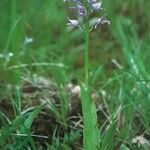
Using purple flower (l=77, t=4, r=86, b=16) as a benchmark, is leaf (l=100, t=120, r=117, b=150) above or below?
below

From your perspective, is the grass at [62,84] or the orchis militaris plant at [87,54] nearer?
Answer: the orchis militaris plant at [87,54]

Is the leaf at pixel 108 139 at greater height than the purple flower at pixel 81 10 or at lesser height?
lesser

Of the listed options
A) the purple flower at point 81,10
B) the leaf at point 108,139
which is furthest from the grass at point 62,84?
the purple flower at point 81,10

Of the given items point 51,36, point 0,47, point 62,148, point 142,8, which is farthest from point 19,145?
point 142,8

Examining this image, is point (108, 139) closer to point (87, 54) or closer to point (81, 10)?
point (87, 54)

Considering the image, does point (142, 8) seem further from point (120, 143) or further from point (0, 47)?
point (120, 143)

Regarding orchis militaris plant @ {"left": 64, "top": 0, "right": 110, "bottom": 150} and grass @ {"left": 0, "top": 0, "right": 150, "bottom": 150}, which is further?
grass @ {"left": 0, "top": 0, "right": 150, "bottom": 150}

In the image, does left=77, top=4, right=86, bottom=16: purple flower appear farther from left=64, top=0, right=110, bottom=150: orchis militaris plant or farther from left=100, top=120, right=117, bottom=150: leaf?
left=100, top=120, right=117, bottom=150: leaf

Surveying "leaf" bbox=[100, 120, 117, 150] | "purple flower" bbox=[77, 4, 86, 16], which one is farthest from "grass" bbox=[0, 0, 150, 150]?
"purple flower" bbox=[77, 4, 86, 16]

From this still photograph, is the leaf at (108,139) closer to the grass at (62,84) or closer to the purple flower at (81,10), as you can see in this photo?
the grass at (62,84)

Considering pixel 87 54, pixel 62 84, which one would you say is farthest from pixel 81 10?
pixel 62 84
